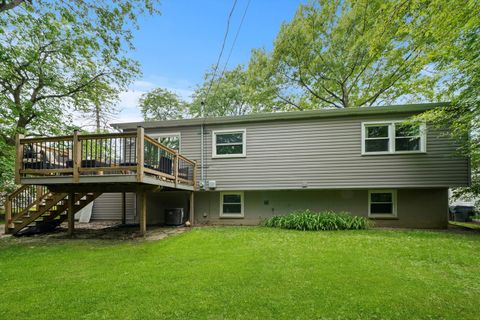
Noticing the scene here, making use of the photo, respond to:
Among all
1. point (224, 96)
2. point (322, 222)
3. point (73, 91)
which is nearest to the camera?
point (322, 222)

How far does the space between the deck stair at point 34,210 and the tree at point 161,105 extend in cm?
1686

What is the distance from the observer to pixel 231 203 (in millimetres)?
10125

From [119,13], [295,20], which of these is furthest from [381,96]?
[119,13]

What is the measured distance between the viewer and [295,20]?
15.9 metres

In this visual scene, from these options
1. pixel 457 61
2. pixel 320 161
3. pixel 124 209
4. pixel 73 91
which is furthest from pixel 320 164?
pixel 73 91

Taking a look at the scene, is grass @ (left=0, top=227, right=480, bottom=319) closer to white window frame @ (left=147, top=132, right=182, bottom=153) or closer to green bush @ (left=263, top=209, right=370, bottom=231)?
green bush @ (left=263, top=209, right=370, bottom=231)

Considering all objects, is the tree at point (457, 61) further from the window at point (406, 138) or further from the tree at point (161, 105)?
the tree at point (161, 105)

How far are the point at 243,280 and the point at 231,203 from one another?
655cm

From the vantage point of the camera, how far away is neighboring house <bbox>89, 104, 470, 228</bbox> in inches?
334

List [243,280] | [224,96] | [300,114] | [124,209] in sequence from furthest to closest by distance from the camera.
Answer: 1. [224,96]
2. [124,209]
3. [300,114]
4. [243,280]

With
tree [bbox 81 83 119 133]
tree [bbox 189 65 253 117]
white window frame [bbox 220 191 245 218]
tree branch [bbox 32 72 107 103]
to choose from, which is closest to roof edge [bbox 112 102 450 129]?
white window frame [bbox 220 191 245 218]

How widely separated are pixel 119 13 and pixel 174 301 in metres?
10.4

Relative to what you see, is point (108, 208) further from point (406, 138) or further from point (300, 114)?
point (406, 138)

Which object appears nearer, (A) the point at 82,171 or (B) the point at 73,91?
(A) the point at 82,171
